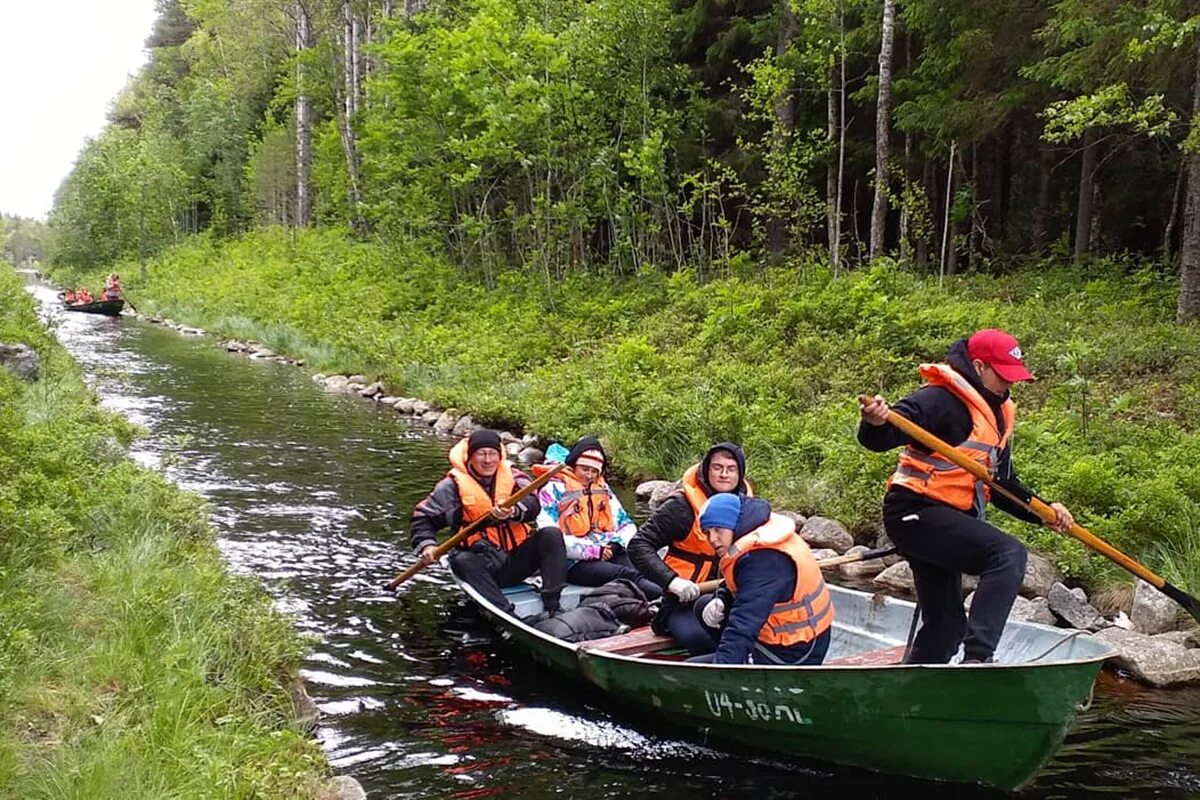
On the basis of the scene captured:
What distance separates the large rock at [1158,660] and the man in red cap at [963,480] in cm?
209

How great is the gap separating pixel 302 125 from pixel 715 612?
32.4m

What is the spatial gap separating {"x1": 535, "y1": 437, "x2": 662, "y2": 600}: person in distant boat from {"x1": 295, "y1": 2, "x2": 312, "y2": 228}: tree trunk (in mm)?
27147

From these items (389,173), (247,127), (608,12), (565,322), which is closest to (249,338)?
(389,173)

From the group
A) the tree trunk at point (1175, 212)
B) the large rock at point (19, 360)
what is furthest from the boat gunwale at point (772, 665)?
the tree trunk at point (1175, 212)

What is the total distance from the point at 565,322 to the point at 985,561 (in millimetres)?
14627

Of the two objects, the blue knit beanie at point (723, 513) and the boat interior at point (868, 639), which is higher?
the blue knit beanie at point (723, 513)

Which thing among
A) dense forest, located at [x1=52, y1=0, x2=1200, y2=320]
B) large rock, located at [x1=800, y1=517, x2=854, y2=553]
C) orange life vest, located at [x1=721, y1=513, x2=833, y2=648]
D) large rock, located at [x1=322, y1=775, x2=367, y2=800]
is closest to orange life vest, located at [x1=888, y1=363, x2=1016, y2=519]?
orange life vest, located at [x1=721, y1=513, x2=833, y2=648]

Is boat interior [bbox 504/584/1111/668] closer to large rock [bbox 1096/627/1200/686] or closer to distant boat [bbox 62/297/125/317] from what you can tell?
large rock [bbox 1096/627/1200/686]

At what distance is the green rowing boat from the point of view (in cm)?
458

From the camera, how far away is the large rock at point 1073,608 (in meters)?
7.27

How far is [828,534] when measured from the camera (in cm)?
925

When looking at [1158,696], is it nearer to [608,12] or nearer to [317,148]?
[608,12]

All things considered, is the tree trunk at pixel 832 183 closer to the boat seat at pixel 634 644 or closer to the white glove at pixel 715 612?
the boat seat at pixel 634 644

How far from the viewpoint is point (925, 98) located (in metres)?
16.4
